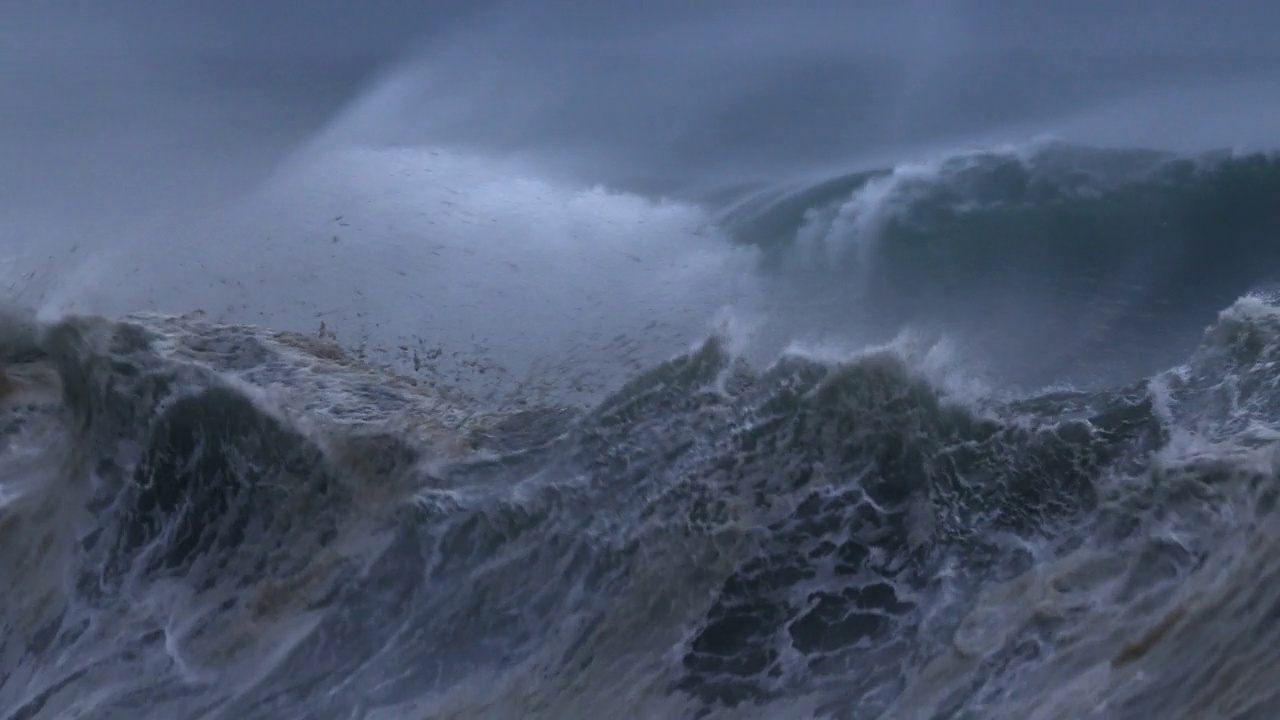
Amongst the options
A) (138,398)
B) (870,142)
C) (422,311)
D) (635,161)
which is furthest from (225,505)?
(870,142)

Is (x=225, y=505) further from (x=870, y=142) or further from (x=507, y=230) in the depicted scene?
(x=870, y=142)

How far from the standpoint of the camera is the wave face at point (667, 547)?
3951mm

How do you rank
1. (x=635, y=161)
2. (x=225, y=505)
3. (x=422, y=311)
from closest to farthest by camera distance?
(x=225, y=505) → (x=422, y=311) → (x=635, y=161)

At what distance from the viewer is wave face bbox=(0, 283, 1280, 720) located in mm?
3951

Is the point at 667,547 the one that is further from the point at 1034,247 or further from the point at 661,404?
the point at 1034,247

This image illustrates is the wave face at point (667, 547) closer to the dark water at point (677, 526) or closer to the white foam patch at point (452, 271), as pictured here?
the dark water at point (677, 526)

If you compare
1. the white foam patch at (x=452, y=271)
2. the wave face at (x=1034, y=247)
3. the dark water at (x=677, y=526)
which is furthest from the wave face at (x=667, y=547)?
the wave face at (x=1034, y=247)

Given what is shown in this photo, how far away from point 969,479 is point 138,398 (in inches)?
144

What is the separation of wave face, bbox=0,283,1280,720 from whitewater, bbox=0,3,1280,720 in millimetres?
15

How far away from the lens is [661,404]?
208 inches

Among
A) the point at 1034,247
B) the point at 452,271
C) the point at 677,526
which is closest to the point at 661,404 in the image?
the point at 677,526

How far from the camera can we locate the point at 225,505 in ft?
17.8

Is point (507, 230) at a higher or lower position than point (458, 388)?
higher

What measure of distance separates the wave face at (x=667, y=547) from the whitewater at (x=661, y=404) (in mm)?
15
